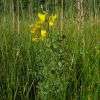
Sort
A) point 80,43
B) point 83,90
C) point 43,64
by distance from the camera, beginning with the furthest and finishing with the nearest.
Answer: point 80,43, point 43,64, point 83,90

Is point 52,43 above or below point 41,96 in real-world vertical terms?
above

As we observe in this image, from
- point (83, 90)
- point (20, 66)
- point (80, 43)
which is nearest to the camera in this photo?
point (83, 90)

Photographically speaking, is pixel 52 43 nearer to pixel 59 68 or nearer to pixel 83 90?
pixel 59 68

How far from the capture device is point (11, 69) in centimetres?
154

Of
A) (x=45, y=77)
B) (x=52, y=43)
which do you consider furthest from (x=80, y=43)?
(x=45, y=77)

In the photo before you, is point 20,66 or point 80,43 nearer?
point 20,66

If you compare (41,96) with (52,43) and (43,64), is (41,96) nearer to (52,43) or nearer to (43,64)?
(43,64)

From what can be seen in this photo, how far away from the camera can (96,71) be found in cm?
153

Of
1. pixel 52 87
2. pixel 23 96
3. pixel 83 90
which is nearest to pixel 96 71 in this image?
pixel 83 90

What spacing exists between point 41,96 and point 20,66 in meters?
0.30

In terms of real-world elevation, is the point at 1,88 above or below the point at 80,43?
below

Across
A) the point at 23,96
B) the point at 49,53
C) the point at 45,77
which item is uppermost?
the point at 49,53

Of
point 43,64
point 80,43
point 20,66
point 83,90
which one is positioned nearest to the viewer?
point 83,90

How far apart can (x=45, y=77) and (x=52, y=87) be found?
0.07 metres
